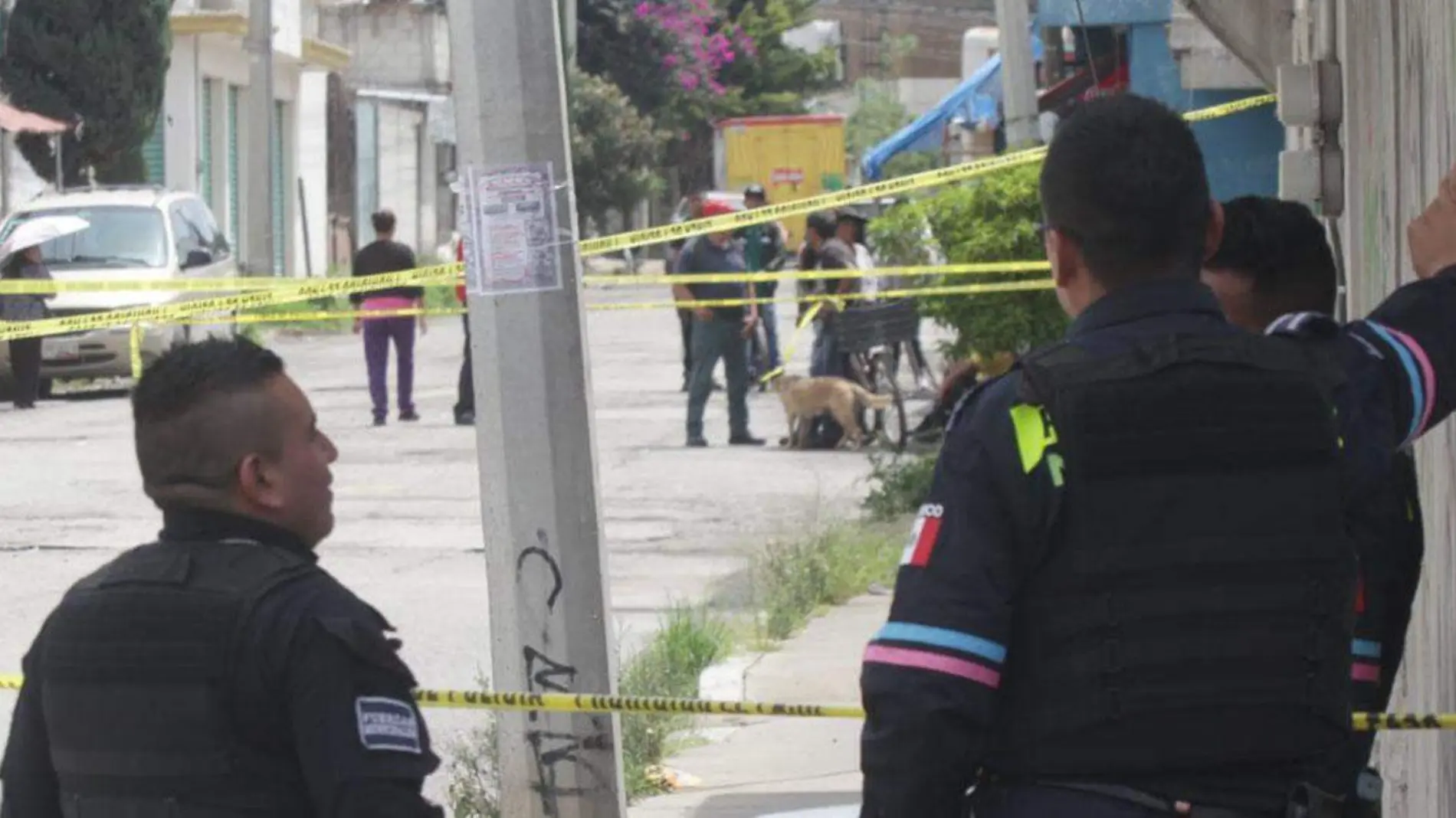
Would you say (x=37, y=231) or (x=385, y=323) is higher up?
(x=37, y=231)

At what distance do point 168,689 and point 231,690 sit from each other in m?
0.08

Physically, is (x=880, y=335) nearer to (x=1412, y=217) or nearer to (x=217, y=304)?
(x=217, y=304)

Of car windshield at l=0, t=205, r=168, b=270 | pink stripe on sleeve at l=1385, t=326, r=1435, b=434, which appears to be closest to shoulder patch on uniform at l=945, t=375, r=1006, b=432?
pink stripe on sleeve at l=1385, t=326, r=1435, b=434

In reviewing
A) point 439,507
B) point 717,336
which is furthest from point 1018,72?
point 439,507

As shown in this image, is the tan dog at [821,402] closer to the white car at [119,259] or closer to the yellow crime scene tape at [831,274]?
the yellow crime scene tape at [831,274]

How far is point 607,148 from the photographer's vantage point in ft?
171

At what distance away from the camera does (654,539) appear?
13.9 metres

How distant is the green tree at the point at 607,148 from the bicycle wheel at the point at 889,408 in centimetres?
3095

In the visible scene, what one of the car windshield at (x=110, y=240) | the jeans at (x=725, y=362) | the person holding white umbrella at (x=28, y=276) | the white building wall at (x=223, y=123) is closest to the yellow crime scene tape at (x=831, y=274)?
→ the jeans at (x=725, y=362)

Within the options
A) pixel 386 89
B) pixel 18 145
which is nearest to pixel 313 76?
pixel 386 89

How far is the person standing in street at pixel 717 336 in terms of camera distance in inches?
723

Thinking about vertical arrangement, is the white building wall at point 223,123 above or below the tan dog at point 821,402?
above

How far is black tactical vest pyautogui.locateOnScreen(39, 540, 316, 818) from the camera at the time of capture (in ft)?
9.98

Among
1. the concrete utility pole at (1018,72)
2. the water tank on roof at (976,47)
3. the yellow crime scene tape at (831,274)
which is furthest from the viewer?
the water tank on roof at (976,47)
